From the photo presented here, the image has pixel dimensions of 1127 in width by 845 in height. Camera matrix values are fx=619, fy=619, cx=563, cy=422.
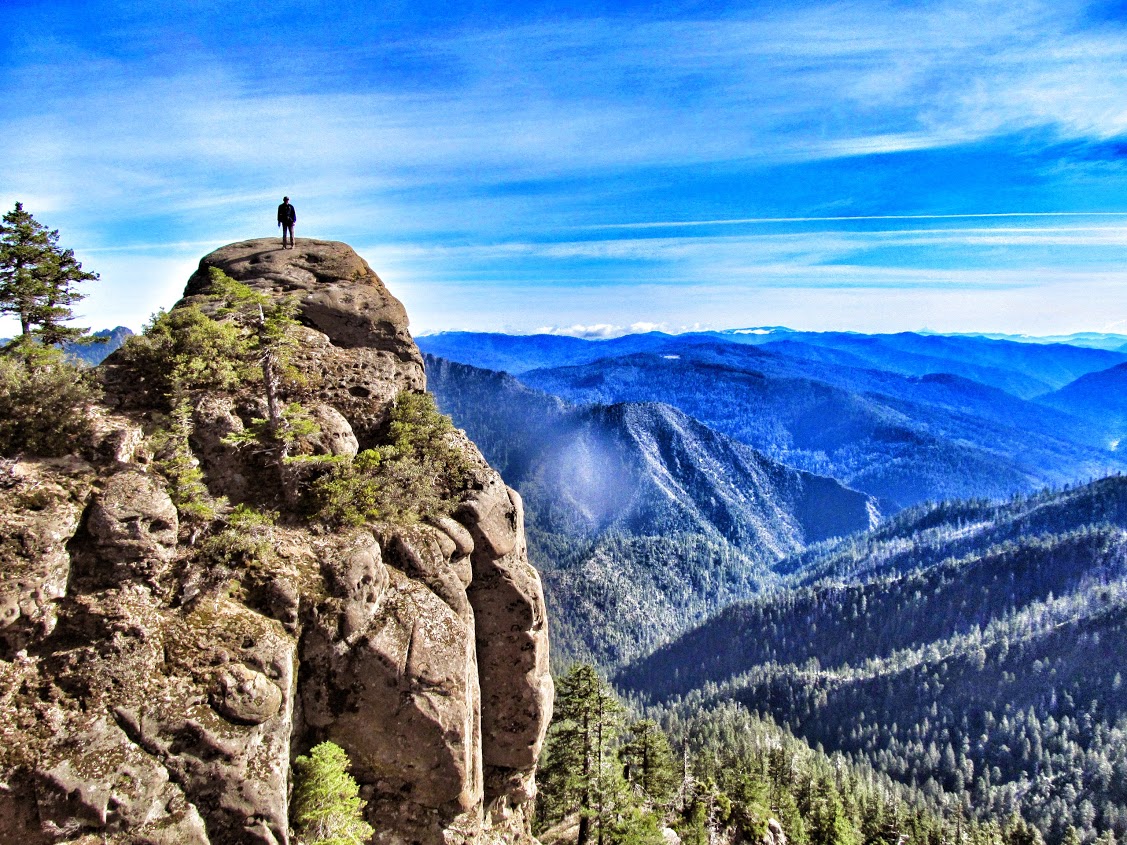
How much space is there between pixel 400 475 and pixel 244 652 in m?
9.13

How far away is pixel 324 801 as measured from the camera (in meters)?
19.0

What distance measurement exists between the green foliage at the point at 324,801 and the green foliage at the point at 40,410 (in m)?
13.6

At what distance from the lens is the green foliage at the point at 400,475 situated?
2469 cm

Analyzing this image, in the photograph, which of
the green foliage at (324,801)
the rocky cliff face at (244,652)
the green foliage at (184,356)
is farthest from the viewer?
the green foliage at (184,356)

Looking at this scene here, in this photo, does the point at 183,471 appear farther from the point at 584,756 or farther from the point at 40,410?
the point at 584,756

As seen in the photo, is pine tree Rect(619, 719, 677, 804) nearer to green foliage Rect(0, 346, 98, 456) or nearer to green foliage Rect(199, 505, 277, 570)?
green foliage Rect(199, 505, 277, 570)

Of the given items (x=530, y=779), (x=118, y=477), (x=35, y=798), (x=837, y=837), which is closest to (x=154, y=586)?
(x=118, y=477)

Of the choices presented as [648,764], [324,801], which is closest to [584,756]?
[648,764]

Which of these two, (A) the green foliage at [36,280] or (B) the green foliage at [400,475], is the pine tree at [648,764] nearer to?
(B) the green foliage at [400,475]

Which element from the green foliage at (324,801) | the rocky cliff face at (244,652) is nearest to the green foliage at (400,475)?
the rocky cliff face at (244,652)

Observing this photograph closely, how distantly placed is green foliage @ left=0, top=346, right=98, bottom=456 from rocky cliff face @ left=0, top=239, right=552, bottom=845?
2.39 ft

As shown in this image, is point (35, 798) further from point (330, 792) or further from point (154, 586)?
point (330, 792)

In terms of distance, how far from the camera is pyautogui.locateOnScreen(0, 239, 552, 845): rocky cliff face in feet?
53.1

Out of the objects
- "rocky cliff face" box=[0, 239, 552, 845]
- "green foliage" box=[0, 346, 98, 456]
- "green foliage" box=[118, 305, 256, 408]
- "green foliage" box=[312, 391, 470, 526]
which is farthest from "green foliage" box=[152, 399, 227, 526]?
"green foliage" box=[312, 391, 470, 526]
